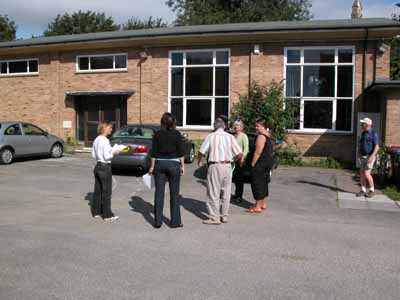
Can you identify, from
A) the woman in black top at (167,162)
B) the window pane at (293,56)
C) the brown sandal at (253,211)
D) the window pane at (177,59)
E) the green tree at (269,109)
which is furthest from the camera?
the window pane at (177,59)

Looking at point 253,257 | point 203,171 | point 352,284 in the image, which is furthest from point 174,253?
point 203,171

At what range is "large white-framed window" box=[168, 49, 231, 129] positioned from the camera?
17766 millimetres

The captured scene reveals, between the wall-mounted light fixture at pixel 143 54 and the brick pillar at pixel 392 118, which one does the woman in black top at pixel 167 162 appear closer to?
the brick pillar at pixel 392 118

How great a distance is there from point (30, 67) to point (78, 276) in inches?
741

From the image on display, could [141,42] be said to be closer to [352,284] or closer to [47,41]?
[47,41]

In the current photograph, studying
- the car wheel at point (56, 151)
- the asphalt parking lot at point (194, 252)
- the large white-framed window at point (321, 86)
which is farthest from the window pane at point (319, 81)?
the car wheel at point (56, 151)

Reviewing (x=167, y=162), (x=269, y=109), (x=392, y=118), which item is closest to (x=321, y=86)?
(x=269, y=109)

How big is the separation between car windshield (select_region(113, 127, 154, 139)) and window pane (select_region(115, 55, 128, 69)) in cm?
687

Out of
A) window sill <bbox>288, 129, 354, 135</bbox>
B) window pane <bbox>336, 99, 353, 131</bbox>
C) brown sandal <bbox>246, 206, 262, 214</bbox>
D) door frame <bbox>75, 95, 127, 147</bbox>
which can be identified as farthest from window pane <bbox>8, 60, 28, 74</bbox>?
brown sandal <bbox>246, 206, 262, 214</bbox>

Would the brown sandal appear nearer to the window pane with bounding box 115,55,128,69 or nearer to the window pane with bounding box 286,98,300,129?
the window pane with bounding box 286,98,300,129

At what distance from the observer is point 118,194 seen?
9672 mm

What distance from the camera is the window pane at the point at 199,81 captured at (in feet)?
59.1

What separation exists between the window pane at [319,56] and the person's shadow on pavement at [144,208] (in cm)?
1021

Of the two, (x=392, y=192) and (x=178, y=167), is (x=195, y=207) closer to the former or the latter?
(x=178, y=167)
